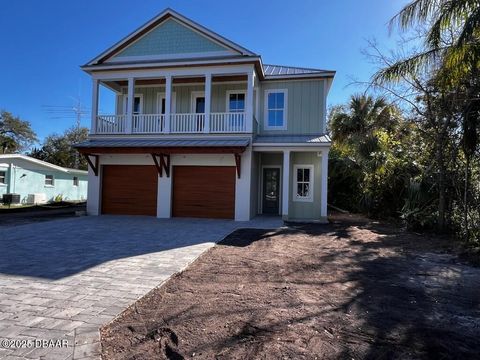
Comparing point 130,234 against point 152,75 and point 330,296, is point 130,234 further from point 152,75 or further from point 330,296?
point 152,75

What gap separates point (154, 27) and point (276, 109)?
6.73 meters

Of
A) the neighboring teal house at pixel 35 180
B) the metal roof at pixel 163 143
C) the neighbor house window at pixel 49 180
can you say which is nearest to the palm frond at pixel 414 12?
the metal roof at pixel 163 143

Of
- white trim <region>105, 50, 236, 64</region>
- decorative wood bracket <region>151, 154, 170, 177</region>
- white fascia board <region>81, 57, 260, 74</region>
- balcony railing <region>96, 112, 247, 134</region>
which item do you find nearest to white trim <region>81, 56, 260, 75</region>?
white fascia board <region>81, 57, 260, 74</region>

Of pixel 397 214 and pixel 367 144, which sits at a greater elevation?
pixel 367 144

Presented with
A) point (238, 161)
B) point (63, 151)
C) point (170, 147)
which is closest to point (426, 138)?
point (238, 161)

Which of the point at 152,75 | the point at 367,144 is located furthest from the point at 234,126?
the point at 367,144

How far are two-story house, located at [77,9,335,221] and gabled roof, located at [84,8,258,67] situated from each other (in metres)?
0.04

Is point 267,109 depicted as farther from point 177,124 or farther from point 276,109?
point 177,124

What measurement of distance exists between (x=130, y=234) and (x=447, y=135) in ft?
34.7

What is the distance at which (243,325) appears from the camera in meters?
3.87

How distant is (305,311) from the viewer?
433 centimetres

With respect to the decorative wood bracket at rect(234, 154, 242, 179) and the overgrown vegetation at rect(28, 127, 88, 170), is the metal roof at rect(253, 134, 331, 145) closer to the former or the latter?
the decorative wood bracket at rect(234, 154, 242, 179)

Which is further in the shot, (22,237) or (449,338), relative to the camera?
(22,237)

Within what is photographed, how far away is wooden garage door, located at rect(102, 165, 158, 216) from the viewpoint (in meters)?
15.3
